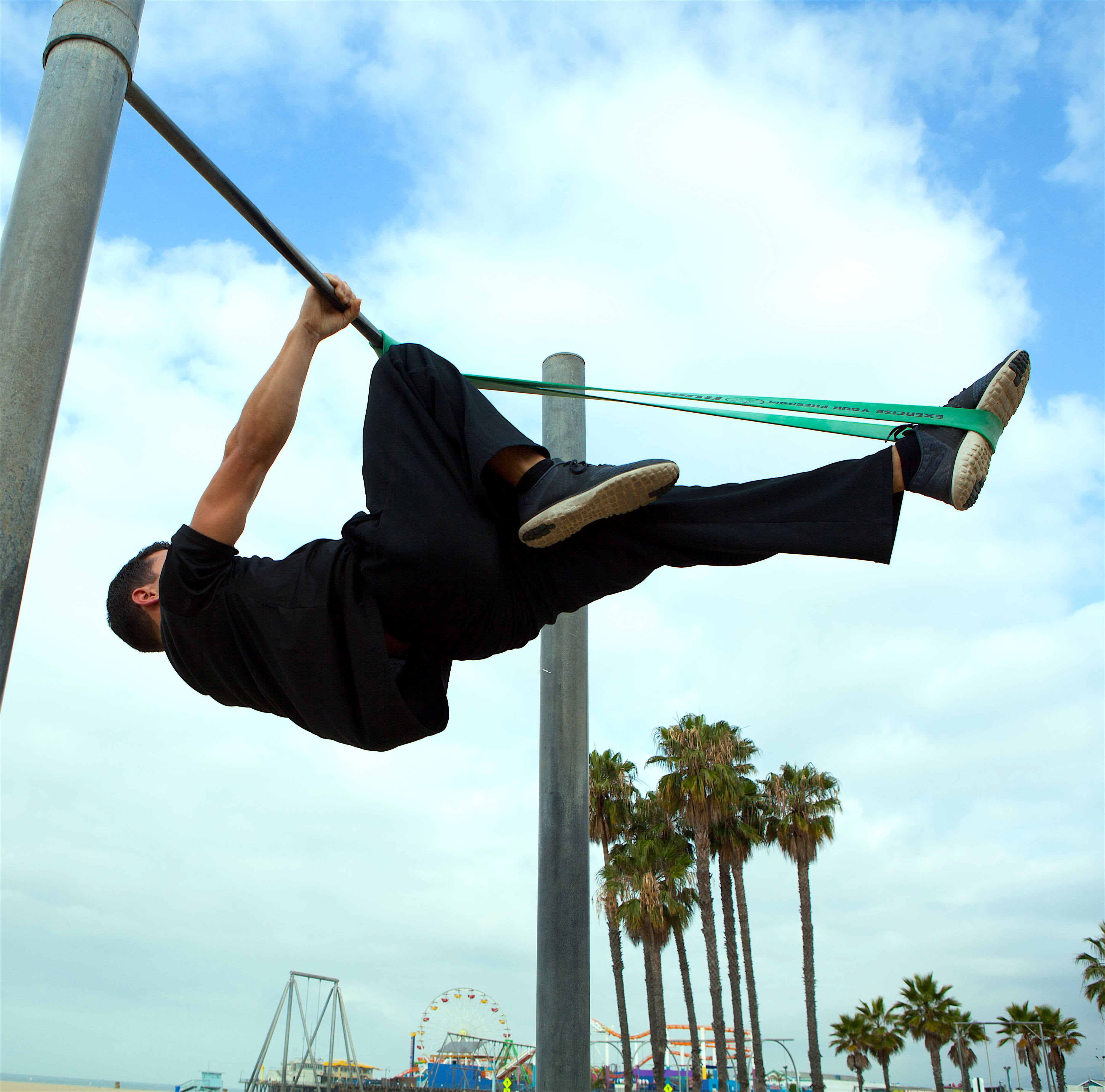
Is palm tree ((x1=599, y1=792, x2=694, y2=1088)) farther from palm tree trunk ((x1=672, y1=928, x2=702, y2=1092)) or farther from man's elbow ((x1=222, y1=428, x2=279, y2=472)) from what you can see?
man's elbow ((x1=222, y1=428, x2=279, y2=472))

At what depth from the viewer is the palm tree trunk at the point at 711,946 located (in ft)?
90.3

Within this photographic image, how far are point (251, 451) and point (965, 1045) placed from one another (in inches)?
1988

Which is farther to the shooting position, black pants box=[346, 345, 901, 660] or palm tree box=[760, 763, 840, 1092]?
palm tree box=[760, 763, 840, 1092]

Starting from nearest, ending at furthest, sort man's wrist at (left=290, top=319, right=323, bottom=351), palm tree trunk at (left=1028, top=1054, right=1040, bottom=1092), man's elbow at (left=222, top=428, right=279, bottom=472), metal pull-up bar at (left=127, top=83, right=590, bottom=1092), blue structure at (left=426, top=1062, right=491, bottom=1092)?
1. man's elbow at (left=222, top=428, right=279, bottom=472)
2. man's wrist at (left=290, top=319, right=323, bottom=351)
3. metal pull-up bar at (left=127, top=83, right=590, bottom=1092)
4. palm tree trunk at (left=1028, top=1054, right=1040, bottom=1092)
5. blue structure at (left=426, top=1062, right=491, bottom=1092)

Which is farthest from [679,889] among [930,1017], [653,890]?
[930,1017]

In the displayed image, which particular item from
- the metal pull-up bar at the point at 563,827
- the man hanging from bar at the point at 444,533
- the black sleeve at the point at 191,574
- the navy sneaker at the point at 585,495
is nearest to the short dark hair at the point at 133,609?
the man hanging from bar at the point at 444,533

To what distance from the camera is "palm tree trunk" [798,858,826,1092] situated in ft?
98.4

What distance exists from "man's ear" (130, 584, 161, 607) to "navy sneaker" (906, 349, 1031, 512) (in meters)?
2.48

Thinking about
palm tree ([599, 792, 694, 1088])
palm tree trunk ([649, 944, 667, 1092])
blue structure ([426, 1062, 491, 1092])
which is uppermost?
palm tree ([599, 792, 694, 1088])

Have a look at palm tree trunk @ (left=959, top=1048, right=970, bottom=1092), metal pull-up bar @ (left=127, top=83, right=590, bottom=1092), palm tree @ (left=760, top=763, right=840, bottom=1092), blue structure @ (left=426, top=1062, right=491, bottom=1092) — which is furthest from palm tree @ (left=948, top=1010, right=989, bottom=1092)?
metal pull-up bar @ (left=127, top=83, right=590, bottom=1092)

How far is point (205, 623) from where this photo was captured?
2941mm

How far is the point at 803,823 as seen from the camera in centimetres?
3156

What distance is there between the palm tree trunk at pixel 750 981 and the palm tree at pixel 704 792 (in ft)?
5.17

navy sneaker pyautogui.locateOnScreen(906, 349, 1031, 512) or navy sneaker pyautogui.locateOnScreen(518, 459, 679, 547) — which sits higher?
navy sneaker pyautogui.locateOnScreen(906, 349, 1031, 512)
